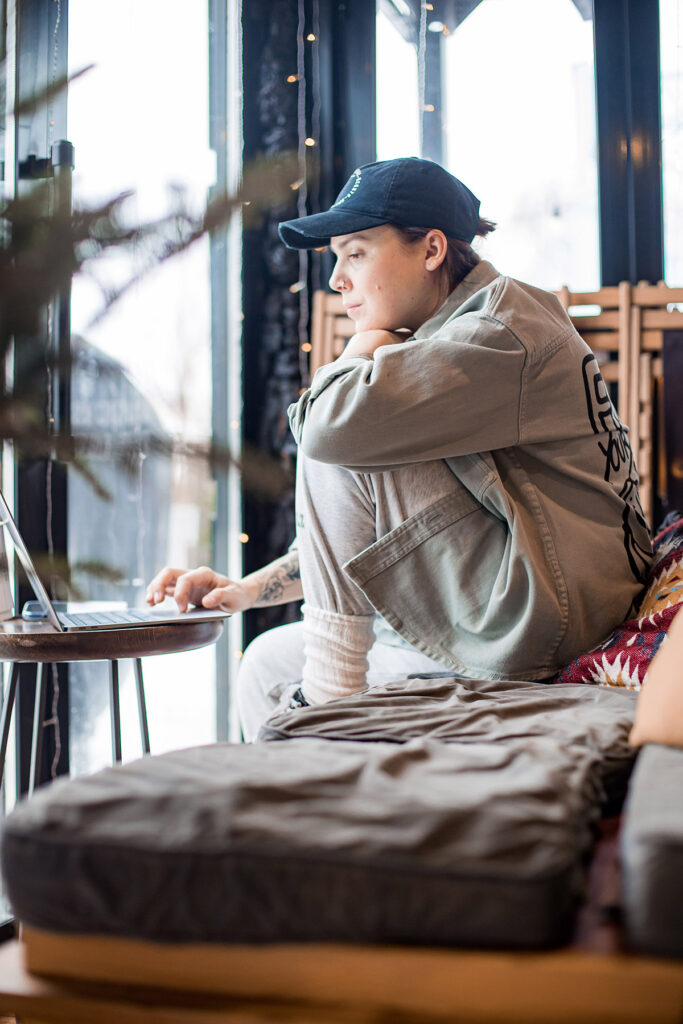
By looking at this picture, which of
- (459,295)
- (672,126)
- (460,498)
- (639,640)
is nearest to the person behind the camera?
(639,640)

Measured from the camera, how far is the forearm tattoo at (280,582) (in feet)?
5.50

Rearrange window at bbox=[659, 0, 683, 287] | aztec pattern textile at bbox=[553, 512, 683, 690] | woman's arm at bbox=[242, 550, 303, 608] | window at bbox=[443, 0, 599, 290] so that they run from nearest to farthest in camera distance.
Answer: aztec pattern textile at bbox=[553, 512, 683, 690], woman's arm at bbox=[242, 550, 303, 608], window at bbox=[659, 0, 683, 287], window at bbox=[443, 0, 599, 290]

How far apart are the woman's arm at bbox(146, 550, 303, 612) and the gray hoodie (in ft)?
0.95

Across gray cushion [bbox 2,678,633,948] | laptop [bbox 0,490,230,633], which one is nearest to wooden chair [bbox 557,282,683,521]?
laptop [bbox 0,490,230,633]

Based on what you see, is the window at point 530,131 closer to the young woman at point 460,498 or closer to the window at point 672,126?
the window at point 672,126

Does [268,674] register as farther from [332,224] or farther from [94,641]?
[332,224]

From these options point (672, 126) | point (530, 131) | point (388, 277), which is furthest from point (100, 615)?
point (672, 126)

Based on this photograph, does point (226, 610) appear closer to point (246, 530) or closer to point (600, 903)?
point (600, 903)

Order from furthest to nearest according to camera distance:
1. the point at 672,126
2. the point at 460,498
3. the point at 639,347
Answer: the point at 672,126, the point at 639,347, the point at 460,498

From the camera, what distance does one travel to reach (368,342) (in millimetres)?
1520

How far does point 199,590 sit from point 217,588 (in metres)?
0.03

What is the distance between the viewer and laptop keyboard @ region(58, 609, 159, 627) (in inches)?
51.9

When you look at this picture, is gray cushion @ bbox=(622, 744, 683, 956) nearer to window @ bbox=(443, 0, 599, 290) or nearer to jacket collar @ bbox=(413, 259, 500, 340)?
jacket collar @ bbox=(413, 259, 500, 340)

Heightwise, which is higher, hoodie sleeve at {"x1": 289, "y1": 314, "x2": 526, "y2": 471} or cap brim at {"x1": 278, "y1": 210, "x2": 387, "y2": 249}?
cap brim at {"x1": 278, "y1": 210, "x2": 387, "y2": 249}
